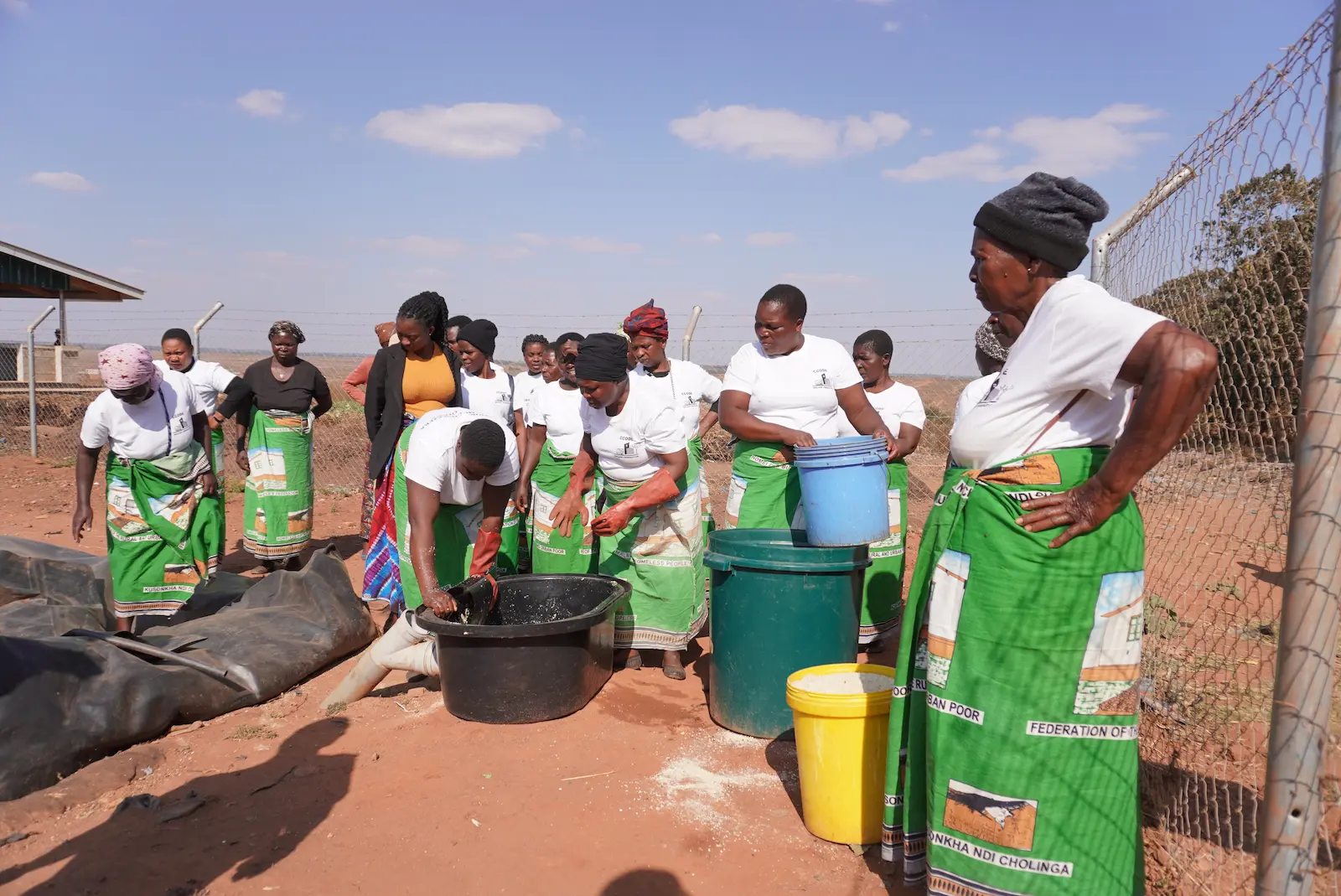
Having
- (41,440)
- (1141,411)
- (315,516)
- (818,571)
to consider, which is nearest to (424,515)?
(818,571)

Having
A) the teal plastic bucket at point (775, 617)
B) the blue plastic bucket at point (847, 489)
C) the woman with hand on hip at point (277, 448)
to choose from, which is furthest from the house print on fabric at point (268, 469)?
the blue plastic bucket at point (847, 489)

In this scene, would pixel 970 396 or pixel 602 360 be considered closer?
pixel 970 396

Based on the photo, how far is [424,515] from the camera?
163 inches

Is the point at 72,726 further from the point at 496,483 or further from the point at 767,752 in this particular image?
the point at 767,752

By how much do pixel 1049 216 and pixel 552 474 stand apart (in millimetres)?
3692

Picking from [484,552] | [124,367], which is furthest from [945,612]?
[124,367]

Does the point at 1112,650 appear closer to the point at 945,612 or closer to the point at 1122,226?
the point at 945,612

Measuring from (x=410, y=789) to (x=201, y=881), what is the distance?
0.78 metres

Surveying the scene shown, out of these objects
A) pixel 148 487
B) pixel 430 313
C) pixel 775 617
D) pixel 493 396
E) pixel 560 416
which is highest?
pixel 430 313

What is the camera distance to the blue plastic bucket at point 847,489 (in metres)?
3.85

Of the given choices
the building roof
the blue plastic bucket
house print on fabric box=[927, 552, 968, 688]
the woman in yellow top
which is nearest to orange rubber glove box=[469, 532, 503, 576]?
the woman in yellow top

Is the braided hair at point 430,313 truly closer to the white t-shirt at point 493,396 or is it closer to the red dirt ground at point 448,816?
the white t-shirt at point 493,396

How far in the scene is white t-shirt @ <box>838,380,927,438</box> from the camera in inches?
212

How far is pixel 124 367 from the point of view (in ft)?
16.6
